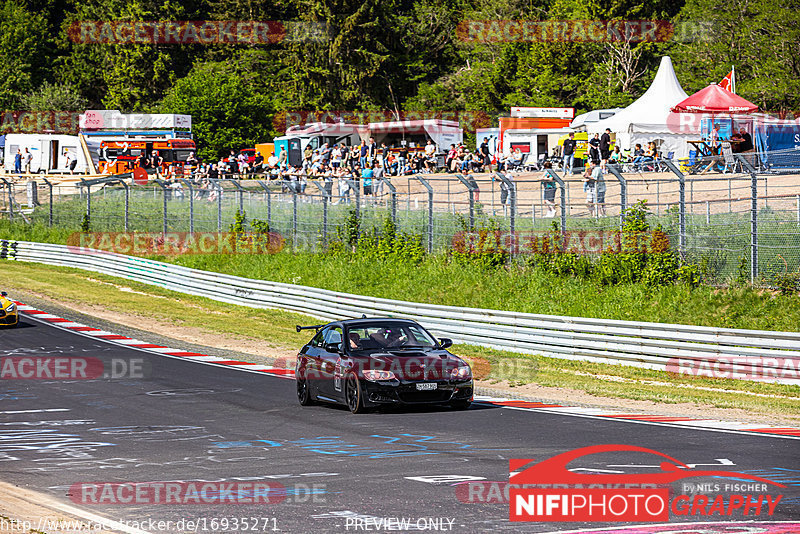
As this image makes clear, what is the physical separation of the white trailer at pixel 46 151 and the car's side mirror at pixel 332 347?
47.0 meters

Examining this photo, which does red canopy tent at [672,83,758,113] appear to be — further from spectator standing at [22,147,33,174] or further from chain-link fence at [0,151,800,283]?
spectator standing at [22,147,33,174]

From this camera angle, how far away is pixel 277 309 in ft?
95.6

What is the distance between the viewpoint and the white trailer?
59375 millimetres

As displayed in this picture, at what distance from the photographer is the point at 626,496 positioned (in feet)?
28.1

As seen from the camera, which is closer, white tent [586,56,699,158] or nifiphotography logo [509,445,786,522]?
nifiphotography logo [509,445,786,522]

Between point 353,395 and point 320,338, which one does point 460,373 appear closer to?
point 353,395

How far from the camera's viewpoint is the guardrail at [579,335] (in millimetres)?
17688

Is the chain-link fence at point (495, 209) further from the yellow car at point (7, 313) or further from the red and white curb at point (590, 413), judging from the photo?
the yellow car at point (7, 313)

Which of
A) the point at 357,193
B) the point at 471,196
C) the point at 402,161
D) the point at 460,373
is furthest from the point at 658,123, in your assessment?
the point at 460,373

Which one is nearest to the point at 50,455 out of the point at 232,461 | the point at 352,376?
the point at 232,461

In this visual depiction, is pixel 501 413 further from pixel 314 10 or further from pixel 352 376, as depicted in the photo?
pixel 314 10

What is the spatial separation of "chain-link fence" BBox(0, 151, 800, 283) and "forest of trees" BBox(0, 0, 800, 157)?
2333cm

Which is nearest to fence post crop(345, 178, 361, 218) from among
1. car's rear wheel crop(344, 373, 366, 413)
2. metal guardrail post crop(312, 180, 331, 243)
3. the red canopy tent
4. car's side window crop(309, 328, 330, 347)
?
metal guardrail post crop(312, 180, 331, 243)

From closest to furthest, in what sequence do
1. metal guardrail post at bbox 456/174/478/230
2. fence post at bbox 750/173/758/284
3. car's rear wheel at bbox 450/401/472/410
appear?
car's rear wheel at bbox 450/401/472/410, fence post at bbox 750/173/758/284, metal guardrail post at bbox 456/174/478/230
